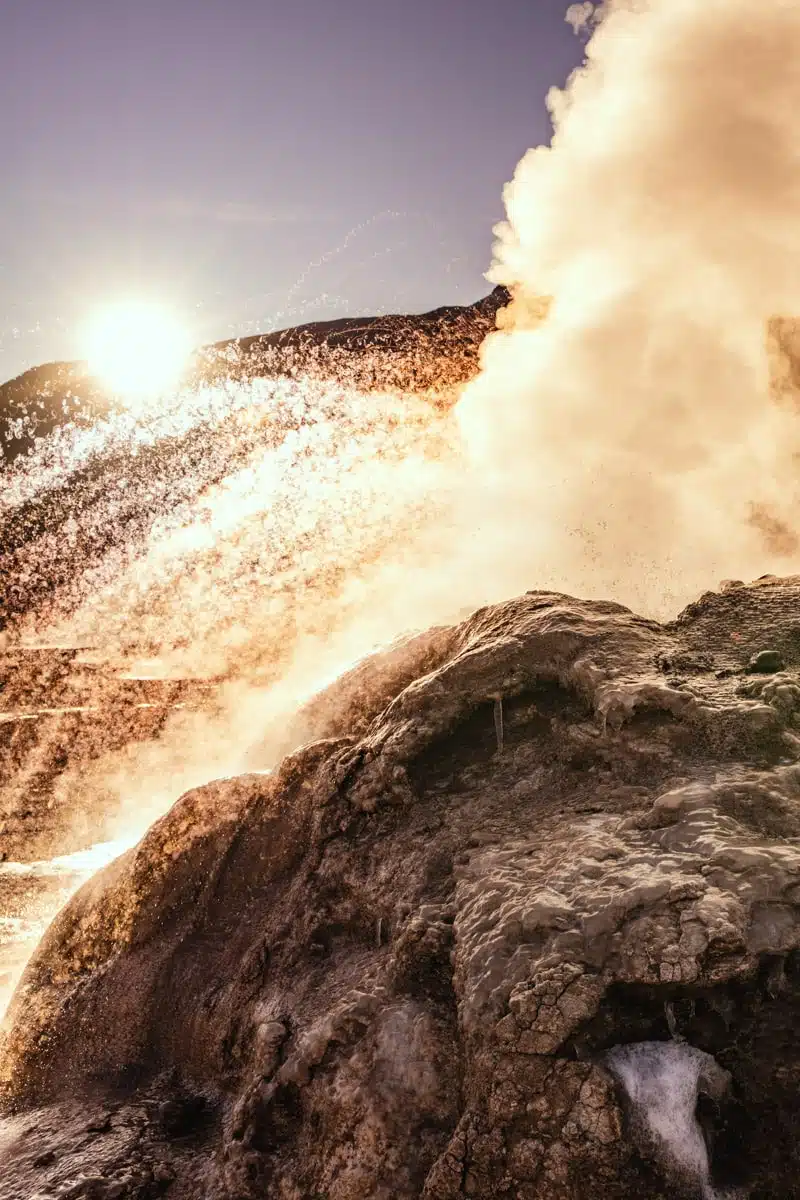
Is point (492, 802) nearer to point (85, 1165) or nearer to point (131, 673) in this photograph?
point (85, 1165)

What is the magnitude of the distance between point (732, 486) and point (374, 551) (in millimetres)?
5465

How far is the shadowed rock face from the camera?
88.2 inches

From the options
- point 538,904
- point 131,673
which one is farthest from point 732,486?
point 538,904

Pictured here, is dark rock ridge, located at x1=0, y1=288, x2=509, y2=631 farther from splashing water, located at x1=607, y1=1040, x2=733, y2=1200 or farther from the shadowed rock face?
splashing water, located at x1=607, y1=1040, x2=733, y2=1200

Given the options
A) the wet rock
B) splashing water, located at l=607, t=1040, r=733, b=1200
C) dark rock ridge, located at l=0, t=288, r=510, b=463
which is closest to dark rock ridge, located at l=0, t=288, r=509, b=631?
dark rock ridge, located at l=0, t=288, r=510, b=463

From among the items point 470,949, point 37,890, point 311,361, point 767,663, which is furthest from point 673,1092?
point 311,361

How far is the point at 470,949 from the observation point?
8.41 feet

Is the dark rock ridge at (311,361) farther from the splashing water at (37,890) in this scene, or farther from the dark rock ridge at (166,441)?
the splashing water at (37,890)

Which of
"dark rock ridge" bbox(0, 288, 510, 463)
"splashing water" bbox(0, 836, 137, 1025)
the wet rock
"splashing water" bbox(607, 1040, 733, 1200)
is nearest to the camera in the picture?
"splashing water" bbox(607, 1040, 733, 1200)

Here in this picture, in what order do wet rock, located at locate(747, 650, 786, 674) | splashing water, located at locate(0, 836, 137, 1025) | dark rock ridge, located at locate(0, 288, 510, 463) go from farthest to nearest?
dark rock ridge, located at locate(0, 288, 510, 463), splashing water, located at locate(0, 836, 137, 1025), wet rock, located at locate(747, 650, 786, 674)

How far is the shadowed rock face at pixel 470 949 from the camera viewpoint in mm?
2240

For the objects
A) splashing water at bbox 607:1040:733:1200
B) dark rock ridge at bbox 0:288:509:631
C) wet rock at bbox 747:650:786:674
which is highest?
dark rock ridge at bbox 0:288:509:631

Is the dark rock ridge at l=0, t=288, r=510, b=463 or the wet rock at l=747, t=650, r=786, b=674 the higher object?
the dark rock ridge at l=0, t=288, r=510, b=463

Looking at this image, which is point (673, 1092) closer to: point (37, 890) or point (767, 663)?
point (767, 663)
